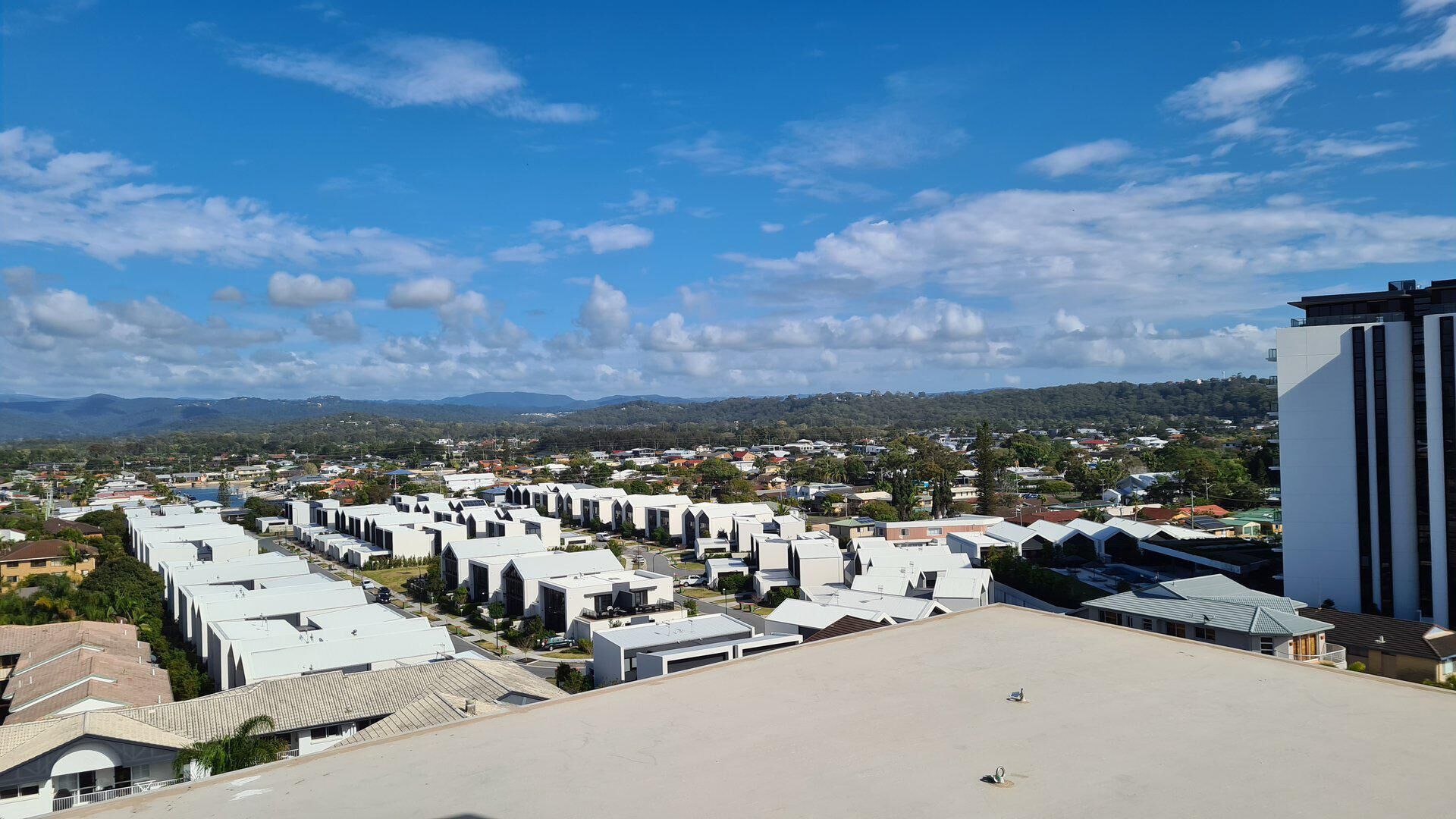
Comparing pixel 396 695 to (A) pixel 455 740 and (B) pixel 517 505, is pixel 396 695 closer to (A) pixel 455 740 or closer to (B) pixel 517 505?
(A) pixel 455 740

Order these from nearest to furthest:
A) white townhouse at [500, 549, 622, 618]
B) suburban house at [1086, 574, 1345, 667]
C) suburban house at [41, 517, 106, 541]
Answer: suburban house at [1086, 574, 1345, 667] → white townhouse at [500, 549, 622, 618] → suburban house at [41, 517, 106, 541]

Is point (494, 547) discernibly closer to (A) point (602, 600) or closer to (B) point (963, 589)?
(A) point (602, 600)

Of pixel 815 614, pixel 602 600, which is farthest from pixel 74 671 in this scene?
pixel 815 614

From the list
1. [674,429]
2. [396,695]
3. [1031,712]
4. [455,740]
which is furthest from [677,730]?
[674,429]

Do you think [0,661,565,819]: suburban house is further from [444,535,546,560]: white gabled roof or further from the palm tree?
[444,535,546,560]: white gabled roof

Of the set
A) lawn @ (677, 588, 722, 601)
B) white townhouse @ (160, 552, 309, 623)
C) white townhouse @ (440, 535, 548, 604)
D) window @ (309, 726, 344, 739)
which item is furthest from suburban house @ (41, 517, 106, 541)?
window @ (309, 726, 344, 739)

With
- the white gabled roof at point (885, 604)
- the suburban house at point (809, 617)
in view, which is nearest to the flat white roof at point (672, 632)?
the suburban house at point (809, 617)
